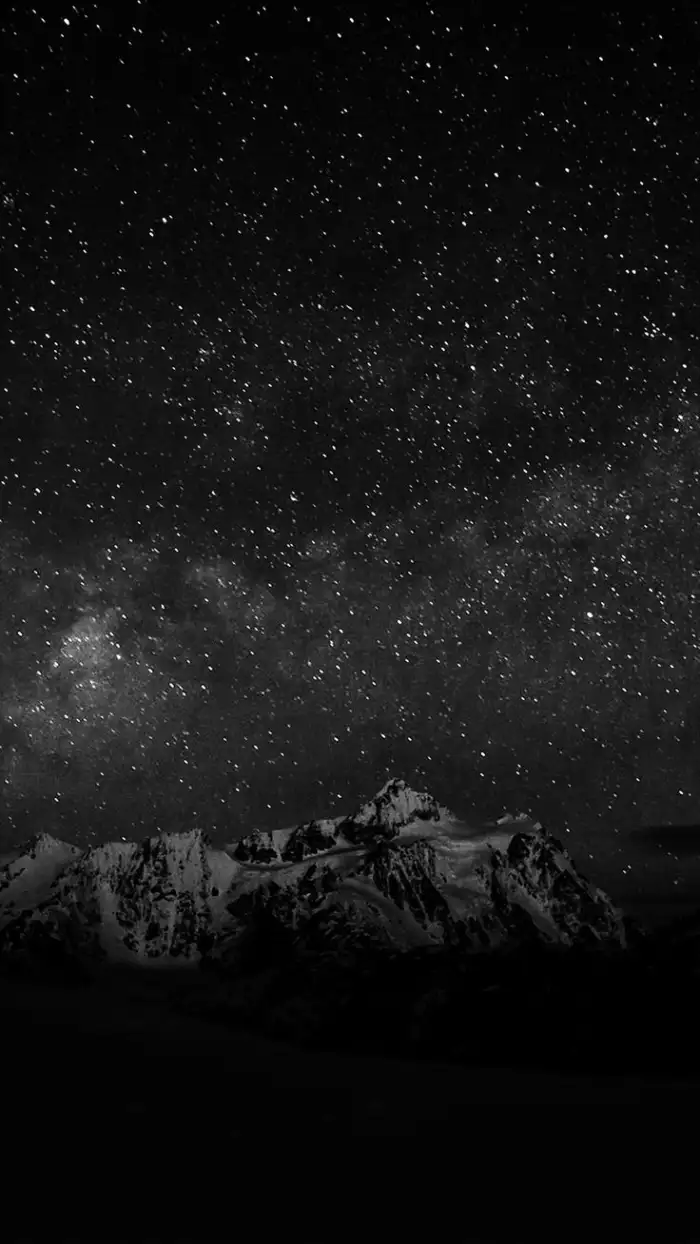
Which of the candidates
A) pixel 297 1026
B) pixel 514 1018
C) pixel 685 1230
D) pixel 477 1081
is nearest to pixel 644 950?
pixel 514 1018

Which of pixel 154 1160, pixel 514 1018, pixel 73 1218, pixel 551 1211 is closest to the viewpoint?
pixel 73 1218

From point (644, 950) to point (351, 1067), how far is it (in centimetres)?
5530

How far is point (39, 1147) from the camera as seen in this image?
767 cm

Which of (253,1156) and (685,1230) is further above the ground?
(253,1156)

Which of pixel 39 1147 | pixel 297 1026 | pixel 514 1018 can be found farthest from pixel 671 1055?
pixel 297 1026

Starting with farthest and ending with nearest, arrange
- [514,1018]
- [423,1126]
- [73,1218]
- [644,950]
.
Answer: [644,950], [514,1018], [423,1126], [73,1218]

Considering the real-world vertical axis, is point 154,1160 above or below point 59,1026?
below

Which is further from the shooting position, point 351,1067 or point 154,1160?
point 351,1067

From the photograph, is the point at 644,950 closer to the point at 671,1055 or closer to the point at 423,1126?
the point at 671,1055

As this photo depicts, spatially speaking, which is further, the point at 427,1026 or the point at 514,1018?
the point at 427,1026

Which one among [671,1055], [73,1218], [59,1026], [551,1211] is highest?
[59,1026]

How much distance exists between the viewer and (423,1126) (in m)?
9.14

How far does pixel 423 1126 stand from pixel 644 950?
58708 millimetres

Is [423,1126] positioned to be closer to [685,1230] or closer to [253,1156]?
[253,1156]
